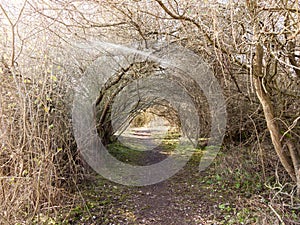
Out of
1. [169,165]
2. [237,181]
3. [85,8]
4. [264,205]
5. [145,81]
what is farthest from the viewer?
[169,165]

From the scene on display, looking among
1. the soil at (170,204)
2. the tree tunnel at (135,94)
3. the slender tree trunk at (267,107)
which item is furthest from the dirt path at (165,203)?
the slender tree trunk at (267,107)

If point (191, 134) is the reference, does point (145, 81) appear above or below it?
above

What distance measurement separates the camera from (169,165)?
629 cm

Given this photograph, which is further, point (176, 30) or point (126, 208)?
point (176, 30)

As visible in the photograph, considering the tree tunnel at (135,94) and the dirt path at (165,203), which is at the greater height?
the tree tunnel at (135,94)

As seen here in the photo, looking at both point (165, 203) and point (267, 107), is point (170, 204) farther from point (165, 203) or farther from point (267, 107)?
point (267, 107)

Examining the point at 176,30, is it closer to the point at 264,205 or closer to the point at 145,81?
the point at 145,81

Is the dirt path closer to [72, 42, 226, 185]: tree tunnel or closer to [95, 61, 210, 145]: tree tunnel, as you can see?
[72, 42, 226, 185]: tree tunnel

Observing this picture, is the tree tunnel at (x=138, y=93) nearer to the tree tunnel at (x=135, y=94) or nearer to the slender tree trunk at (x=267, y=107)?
the tree tunnel at (x=135, y=94)

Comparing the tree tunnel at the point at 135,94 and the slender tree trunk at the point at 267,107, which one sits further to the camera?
the tree tunnel at the point at 135,94

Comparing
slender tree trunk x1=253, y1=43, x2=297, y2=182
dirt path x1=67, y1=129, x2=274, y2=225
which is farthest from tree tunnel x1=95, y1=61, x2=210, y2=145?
slender tree trunk x1=253, y1=43, x2=297, y2=182

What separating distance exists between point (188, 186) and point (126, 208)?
147 centimetres

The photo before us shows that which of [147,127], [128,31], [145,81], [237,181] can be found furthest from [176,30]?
[147,127]

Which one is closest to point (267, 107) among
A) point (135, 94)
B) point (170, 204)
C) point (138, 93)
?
point (170, 204)
